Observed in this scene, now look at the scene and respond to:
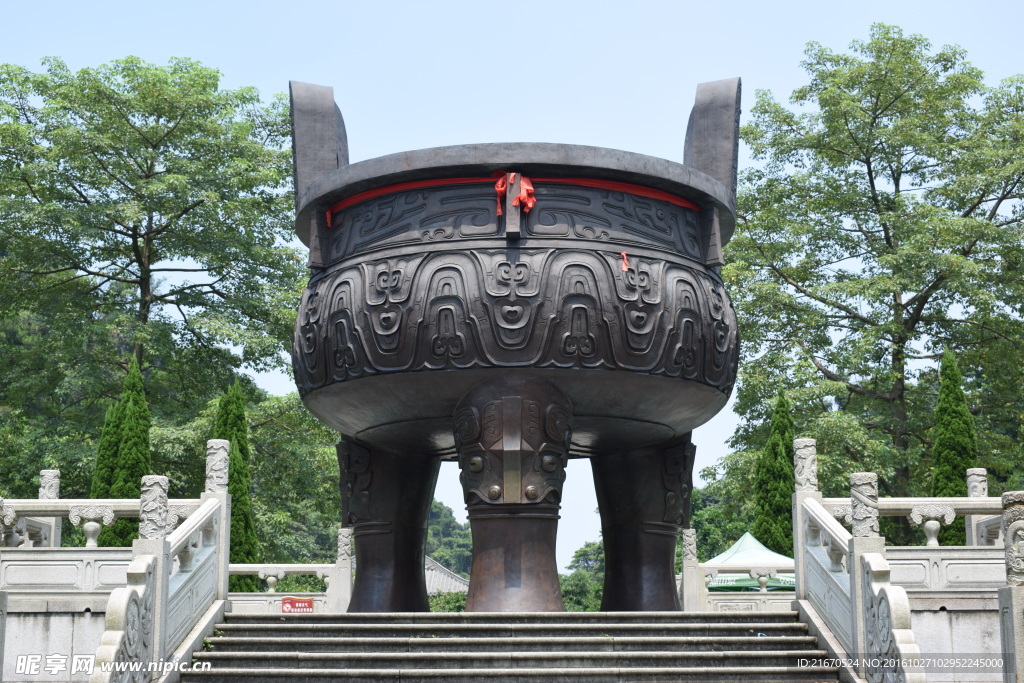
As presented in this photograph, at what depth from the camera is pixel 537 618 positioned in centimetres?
707

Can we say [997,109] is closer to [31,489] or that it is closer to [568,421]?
[568,421]

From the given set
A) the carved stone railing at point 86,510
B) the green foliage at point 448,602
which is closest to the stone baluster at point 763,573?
the carved stone railing at point 86,510

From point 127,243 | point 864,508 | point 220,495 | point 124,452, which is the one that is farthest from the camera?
point 127,243

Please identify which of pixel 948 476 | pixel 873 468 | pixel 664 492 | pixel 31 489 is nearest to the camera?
pixel 664 492

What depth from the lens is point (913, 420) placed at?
18938 millimetres

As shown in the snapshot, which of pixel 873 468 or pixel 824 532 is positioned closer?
pixel 824 532

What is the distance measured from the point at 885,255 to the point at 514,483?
12.8 meters

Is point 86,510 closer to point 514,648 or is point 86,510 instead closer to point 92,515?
point 92,515

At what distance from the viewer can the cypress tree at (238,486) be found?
49.2 ft

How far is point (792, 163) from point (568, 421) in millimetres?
14888

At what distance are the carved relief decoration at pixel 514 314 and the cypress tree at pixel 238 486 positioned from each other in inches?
260

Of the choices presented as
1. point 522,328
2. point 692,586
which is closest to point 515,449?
point 522,328

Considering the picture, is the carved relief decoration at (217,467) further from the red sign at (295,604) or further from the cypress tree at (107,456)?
the cypress tree at (107,456)

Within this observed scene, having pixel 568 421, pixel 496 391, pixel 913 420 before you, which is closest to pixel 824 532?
pixel 568 421
